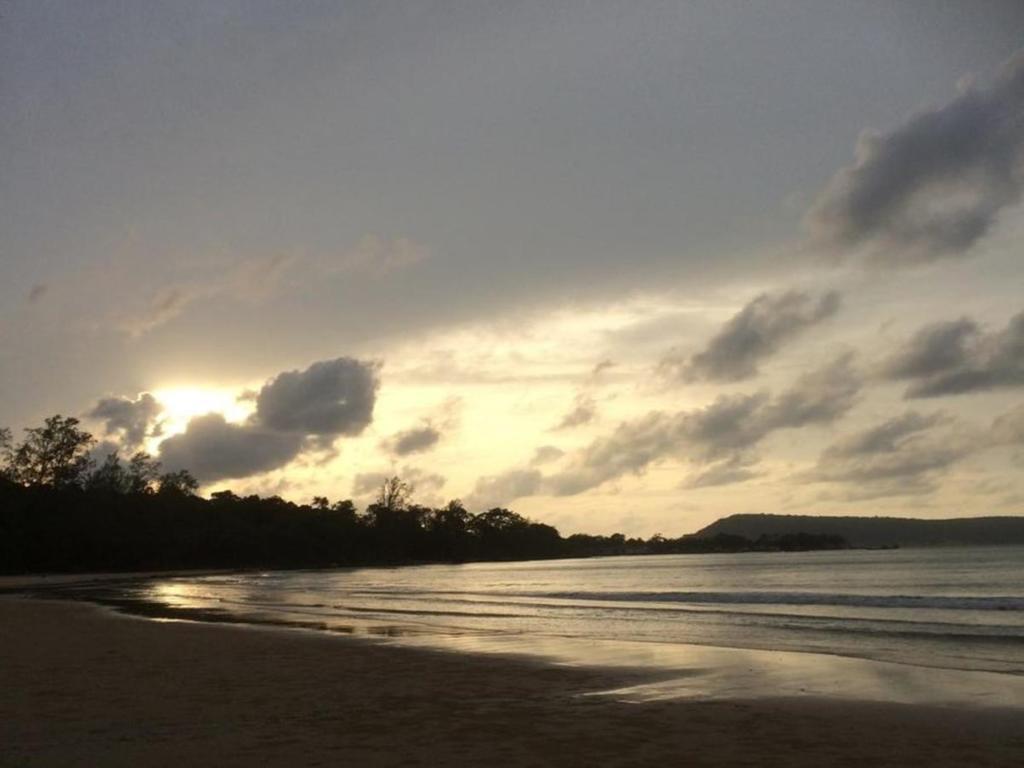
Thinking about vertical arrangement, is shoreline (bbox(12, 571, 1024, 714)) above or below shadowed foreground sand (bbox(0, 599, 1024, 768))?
below

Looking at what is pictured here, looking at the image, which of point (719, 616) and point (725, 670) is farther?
point (719, 616)

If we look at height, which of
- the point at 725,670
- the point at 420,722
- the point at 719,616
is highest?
the point at 420,722

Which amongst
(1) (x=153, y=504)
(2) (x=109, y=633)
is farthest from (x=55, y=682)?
(1) (x=153, y=504)

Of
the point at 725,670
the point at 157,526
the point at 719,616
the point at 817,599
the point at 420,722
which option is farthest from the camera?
the point at 157,526

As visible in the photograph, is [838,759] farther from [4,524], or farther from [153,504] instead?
[153,504]

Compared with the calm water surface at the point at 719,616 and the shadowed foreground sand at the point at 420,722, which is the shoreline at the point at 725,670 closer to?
the calm water surface at the point at 719,616

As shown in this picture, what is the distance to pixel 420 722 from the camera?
1199 centimetres

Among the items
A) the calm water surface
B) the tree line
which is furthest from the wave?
the tree line

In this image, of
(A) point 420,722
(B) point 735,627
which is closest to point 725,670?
(A) point 420,722

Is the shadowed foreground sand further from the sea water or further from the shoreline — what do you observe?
the sea water

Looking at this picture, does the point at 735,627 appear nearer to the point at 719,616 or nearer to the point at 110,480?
the point at 719,616

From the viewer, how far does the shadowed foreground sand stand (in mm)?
9859

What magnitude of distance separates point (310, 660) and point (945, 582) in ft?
141

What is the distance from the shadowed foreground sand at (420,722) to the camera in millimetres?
9859
